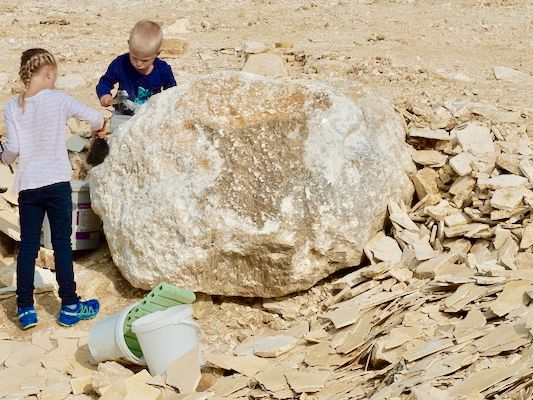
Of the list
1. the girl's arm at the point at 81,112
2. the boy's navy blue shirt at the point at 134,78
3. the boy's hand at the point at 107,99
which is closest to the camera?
the girl's arm at the point at 81,112

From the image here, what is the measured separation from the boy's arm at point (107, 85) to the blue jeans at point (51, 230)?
40.7 inches

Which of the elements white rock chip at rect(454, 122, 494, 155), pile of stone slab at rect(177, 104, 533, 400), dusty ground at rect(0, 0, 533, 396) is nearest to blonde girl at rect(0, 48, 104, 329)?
dusty ground at rect(0, 0, 533, 396)

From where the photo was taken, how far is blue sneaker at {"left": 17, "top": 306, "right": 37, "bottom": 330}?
18.7 feet

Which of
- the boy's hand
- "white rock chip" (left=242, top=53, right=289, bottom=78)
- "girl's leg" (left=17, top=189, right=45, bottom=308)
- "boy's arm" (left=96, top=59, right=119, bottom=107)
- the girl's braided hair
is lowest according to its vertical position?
"girl's leg" (left=17, top=189, right=45, bottom=308)

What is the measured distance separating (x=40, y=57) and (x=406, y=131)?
104 inches

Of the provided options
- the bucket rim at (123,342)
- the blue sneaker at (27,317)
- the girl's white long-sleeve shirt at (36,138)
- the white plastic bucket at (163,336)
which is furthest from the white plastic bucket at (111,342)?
the girl's white long-sleeve shirt at (36,138)

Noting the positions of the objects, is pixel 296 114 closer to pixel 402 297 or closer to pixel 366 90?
pixel 366 90

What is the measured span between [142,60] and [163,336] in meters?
2.19

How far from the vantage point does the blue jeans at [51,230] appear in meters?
5.48

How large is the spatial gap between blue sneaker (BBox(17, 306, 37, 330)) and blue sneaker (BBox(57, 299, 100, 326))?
0.54 ft

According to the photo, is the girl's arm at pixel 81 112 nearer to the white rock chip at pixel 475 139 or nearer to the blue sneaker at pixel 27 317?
the blue sneaker at pixel 27 317

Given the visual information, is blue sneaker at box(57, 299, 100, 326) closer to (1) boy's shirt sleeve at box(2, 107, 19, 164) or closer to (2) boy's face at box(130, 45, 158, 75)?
(1) boy's shirt sleeve at box(2, 107, 19, 164)

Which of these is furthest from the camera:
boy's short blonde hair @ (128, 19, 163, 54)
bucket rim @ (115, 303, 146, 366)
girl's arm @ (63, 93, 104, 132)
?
boy's short blonde hair @ (128, 19, 163, 54)

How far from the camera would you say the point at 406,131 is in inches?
255
